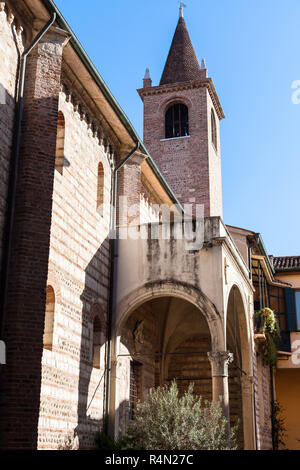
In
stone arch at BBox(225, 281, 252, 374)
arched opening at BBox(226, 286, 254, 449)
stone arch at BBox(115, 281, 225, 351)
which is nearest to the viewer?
stone arch at BBox(115, 281, 225, 351)

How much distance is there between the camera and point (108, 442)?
12.9 meters

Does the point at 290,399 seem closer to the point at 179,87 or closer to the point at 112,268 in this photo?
the point at 112,268

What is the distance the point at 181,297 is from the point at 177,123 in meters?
20.1

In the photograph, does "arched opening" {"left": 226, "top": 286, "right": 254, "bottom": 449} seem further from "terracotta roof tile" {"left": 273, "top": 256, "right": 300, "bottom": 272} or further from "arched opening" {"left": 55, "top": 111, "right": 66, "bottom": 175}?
"terracotta roof tile" {"left": 273, "top": 256, "right": 300, "bottom": 272}

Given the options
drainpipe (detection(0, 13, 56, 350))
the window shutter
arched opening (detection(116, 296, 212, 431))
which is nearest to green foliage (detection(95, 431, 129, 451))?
arched opening (detection(116, 296, 212, 431))

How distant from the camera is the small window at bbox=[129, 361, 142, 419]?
15062mm

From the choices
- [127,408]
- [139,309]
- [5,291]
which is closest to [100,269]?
[139,309]

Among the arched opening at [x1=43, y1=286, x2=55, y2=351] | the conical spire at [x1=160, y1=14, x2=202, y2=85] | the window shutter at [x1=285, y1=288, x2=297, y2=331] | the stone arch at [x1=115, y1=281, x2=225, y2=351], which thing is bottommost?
the arched opening at [x1=43, y1=286, x2=55, y2=351]

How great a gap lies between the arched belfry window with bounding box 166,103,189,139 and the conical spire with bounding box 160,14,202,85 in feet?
6.50

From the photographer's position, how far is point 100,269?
14.2m

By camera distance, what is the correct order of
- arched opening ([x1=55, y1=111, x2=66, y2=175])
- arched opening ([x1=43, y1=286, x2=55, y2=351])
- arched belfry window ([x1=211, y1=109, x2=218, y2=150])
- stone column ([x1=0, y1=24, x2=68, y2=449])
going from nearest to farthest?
stone column ([x1=0, y1=24, x2=68, y2=449])
arched opening ([x1=43, y1=286, x2=55, y2=351])
arched opening ([x1=55, y1=111, x2=66, y2=175])
arched belfry window ([x1=211, y1=109, x2=218, y2=150])

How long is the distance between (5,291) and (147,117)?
2450 cm

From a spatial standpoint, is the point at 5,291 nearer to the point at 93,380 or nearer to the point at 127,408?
the point at 93,380

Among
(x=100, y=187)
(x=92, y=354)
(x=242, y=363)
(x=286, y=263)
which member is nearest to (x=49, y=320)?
(x=92, y=354)
